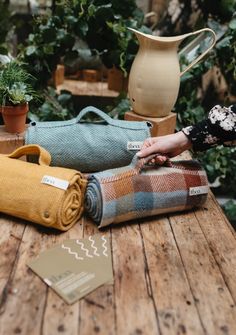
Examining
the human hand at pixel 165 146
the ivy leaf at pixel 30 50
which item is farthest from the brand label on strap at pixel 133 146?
the ivy leaf at pixel 30 50

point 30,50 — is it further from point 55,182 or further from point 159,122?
point 55,182

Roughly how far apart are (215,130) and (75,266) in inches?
23.7

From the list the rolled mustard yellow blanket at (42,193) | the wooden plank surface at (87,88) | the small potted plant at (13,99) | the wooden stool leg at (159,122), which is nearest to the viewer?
the rolled mustard yellow blanket at (42,193)

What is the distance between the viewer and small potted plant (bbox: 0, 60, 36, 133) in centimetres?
144

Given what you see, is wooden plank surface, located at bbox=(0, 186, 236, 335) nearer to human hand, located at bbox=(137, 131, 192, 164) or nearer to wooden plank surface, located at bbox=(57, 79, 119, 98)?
human hand, located at bbox=(137, 131, 192, 164)

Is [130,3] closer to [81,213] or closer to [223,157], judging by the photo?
[223,157]

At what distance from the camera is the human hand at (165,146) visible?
120cm

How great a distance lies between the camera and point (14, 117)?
1465 mm

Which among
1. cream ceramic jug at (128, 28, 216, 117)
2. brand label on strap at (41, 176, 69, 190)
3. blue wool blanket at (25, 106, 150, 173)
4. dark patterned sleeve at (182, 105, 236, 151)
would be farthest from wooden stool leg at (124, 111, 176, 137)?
brand label on strap at (41, 176, 69, 190)

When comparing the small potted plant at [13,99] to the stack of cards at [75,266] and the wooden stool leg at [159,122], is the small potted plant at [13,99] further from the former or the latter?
the stack of cards at [75,266]

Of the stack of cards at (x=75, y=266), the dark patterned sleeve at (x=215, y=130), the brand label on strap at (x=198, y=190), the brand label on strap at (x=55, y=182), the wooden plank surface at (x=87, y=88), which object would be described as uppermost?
the dark patterned sleeve at (x=215, y=130)

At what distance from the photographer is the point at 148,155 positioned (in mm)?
1186

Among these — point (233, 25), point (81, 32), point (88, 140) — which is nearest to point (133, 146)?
point (88, 140)

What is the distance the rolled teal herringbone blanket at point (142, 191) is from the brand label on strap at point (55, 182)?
8 centimetres
